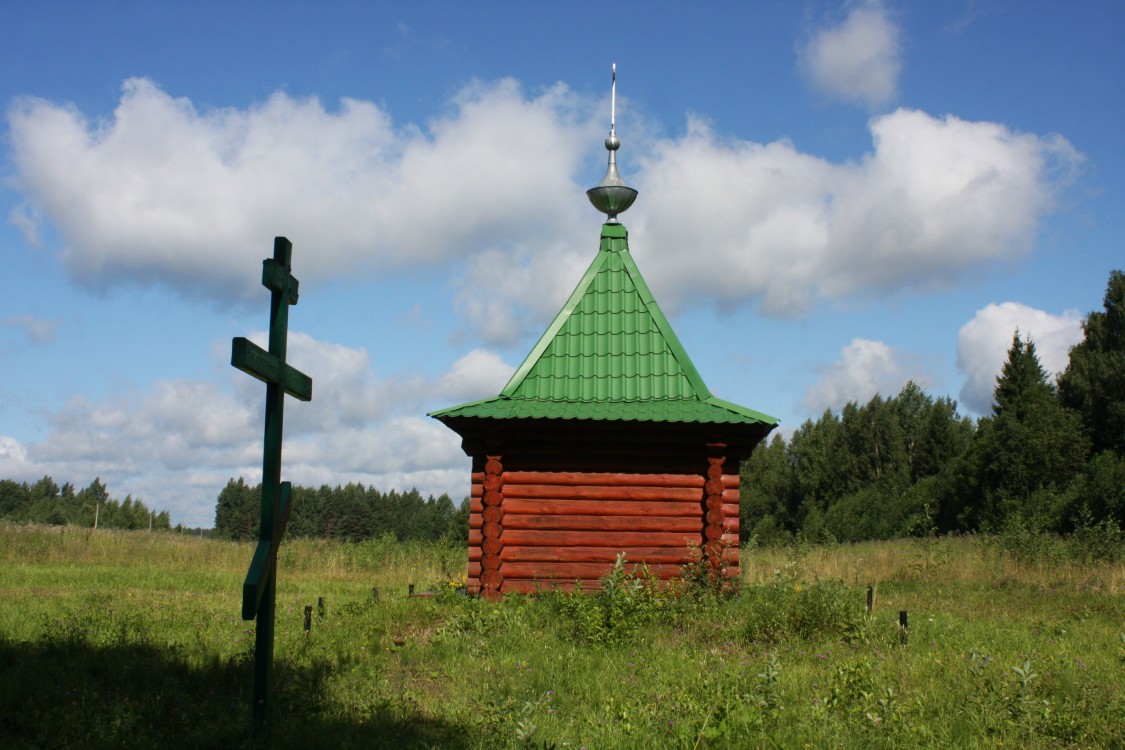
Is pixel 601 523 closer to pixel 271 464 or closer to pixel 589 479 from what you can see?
pixel 589 479

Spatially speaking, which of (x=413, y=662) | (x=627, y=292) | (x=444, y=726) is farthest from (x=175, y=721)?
(x=627, y=292)

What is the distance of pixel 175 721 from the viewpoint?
6090 mm

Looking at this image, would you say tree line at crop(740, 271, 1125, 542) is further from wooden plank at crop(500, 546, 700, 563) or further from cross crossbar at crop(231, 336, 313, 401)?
cross crossbar at crop(231, 336, 313, 401)

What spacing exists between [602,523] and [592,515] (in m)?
0.15

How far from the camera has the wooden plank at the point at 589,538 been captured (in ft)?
36.7

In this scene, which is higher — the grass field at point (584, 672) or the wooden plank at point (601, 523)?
the wooden plank at point (601, 523)

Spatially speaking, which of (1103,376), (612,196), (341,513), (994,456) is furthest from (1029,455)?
(341,513)

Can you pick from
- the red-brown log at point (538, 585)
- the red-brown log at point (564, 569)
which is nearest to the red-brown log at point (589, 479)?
the red-brown log at point (564, 569)

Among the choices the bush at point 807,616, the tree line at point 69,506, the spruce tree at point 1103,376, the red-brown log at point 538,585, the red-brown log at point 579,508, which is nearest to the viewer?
the bush at point 807,616

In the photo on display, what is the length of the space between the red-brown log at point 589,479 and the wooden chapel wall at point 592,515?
12 mm

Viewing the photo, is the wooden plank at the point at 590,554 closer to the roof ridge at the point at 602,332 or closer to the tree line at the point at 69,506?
the roof ridge at the point at 602,332

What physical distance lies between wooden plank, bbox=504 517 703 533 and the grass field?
989mm

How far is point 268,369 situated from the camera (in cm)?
571

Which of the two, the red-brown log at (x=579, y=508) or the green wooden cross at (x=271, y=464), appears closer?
the green wooden cross at (x=271, y=464)
